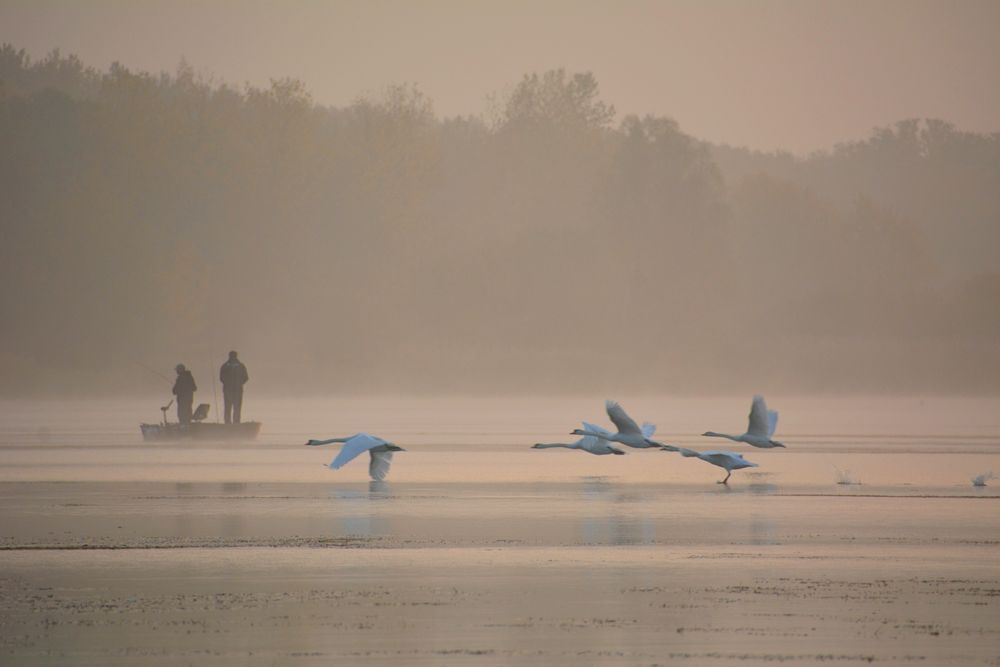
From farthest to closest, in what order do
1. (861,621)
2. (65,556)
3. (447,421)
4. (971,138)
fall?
(971,138) < (447,421) < (65,556) < (861,621)

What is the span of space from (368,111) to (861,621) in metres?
95.3

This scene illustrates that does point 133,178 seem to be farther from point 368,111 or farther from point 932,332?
point 932,332

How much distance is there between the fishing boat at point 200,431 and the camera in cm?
4012

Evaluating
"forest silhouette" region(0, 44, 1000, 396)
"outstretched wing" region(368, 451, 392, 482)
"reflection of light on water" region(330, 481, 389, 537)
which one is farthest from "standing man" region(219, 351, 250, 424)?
"forest silhouette" region(0, 44, 1000, 396)

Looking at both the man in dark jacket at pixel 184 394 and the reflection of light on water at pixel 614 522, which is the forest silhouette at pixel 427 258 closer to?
the man in dark jacket at pixel 184 394

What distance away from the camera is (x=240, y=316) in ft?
341

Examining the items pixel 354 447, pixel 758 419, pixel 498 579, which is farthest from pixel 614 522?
Answer: pixel 758 419

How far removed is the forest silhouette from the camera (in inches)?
3620

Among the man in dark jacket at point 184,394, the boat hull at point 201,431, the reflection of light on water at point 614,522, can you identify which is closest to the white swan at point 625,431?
the reflection of light on water at point 614,522

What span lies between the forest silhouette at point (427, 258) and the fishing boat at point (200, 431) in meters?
45.7

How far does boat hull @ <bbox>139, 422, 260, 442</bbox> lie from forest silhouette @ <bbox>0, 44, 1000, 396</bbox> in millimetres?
45758

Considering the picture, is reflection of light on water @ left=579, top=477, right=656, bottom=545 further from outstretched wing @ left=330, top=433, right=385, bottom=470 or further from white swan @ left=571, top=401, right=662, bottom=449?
outstretched wing @ left=330, top=433, right=385, bottom=470

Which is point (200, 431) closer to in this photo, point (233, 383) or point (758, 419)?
point (233, 383)

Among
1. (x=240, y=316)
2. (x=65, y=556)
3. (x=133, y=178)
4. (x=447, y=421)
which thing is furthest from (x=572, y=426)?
(x=240, y=316)
